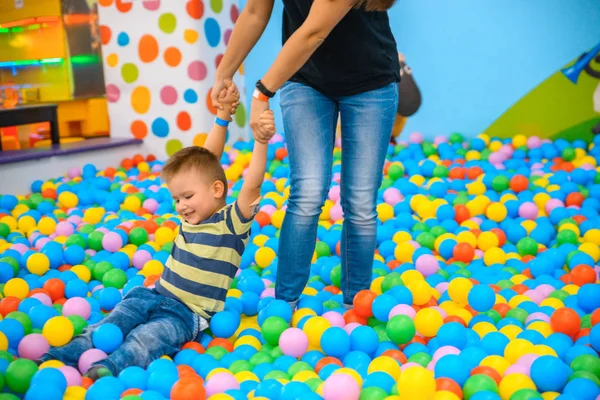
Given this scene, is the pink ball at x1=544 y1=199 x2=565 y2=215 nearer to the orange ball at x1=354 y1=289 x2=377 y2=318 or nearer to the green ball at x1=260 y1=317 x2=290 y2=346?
the orange ball at x1=354 y1=289 x2=377 y2=318

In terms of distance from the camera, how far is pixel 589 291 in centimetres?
175

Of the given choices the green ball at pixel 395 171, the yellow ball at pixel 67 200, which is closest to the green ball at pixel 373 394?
the green ball at pixel 395 171

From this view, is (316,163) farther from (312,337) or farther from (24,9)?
(24,9)

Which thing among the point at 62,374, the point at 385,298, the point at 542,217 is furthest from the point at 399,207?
the point at 62,374

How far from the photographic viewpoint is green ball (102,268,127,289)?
213 centimetres

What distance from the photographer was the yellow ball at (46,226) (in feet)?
9.13

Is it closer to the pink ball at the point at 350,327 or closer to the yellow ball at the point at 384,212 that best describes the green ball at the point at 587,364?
the pink ball at the point at 350,327

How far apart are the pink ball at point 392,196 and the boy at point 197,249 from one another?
138 cm

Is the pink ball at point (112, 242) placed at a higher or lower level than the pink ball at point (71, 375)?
higher

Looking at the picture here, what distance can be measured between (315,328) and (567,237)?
1.20m

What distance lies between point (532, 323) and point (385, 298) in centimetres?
38

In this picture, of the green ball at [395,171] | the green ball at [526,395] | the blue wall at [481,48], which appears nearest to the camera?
the green ball at [526,395]

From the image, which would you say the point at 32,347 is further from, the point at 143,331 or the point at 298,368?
the point at 298,368

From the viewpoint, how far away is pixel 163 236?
2.57 meters
